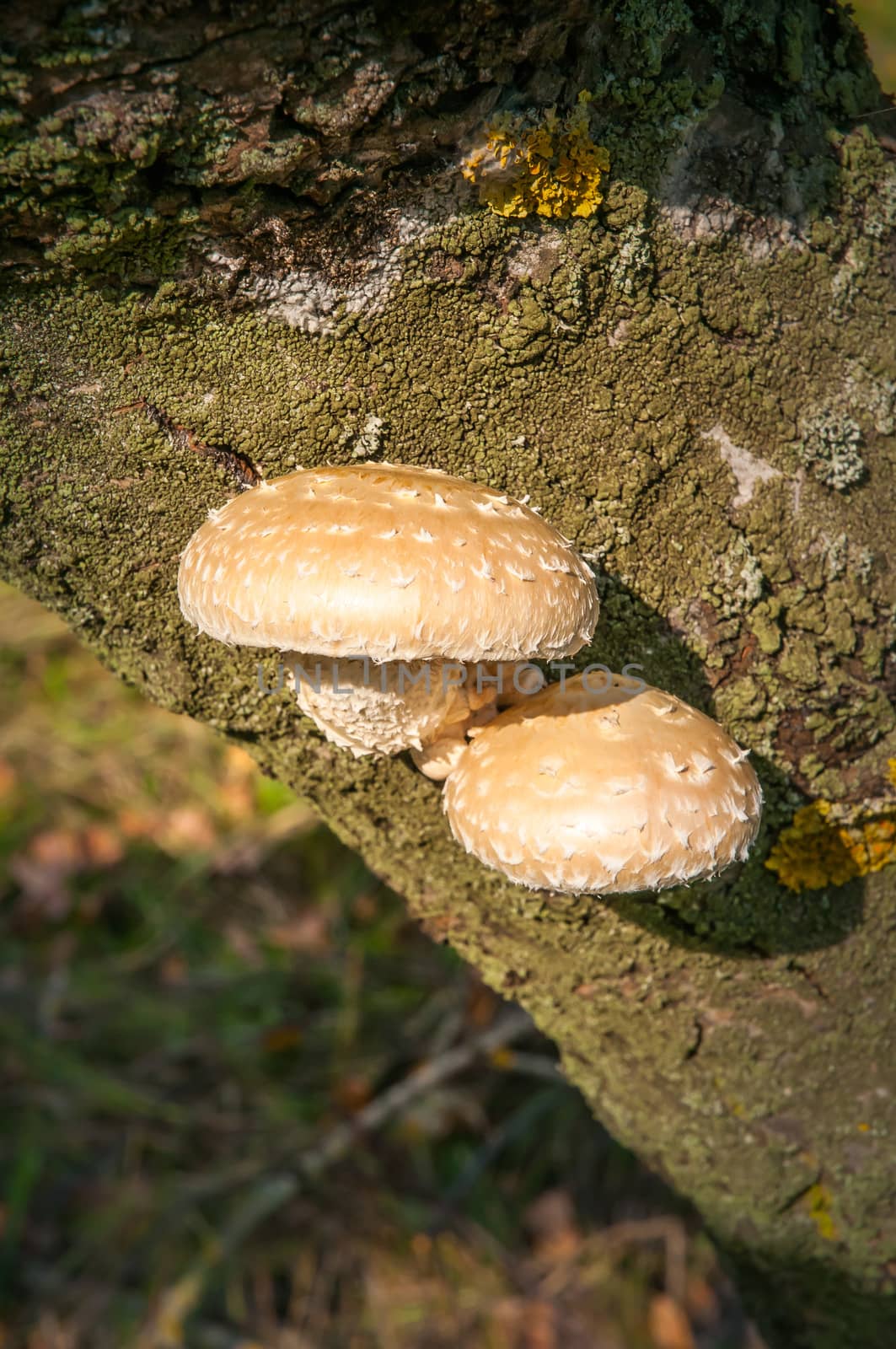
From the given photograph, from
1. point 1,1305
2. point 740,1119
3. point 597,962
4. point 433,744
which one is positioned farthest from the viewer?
point 1,1305

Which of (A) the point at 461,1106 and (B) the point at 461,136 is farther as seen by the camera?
(A) the point at 461,1106

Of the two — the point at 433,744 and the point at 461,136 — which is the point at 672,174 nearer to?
the point at 461,136

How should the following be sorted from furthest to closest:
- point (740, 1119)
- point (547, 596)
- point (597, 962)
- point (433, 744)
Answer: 1. point (740, 1119)
2. point (597, 962)
3. point (433, 744)
4. point (547, 596)

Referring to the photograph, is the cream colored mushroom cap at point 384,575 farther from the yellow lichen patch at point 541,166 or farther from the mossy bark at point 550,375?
the yellow lichen patch at point 541,166

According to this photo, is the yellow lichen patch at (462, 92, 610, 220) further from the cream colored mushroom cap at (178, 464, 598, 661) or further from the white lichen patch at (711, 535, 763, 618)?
the white lichen patch at (711, 535, 763, 618)

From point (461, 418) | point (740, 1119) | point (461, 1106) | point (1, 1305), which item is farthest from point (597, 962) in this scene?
point (1, 1305)

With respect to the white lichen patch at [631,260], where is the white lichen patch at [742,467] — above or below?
below

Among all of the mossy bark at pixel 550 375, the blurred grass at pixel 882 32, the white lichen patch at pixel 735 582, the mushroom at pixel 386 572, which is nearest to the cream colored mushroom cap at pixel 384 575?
the mushroom at pixel 386 572
